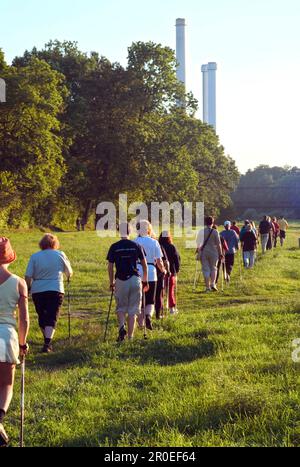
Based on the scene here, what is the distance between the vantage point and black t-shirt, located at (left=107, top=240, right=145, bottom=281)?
35.0ft

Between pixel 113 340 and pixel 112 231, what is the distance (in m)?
37.4

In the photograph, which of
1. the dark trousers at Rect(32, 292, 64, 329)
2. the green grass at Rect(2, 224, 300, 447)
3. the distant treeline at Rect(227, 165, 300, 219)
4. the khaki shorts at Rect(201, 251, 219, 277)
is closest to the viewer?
the green grass at Rect(2, 224, 300, 447)

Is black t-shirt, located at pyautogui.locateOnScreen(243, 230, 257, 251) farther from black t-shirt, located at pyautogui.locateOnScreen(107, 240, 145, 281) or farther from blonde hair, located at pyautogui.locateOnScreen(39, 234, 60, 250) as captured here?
blonde hair, located at pyautogui.locateOnScreen(39, 234, 60, 250)

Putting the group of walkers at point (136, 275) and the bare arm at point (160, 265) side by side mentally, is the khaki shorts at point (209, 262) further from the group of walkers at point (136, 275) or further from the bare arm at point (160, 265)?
the bare arm at point (160, 265)

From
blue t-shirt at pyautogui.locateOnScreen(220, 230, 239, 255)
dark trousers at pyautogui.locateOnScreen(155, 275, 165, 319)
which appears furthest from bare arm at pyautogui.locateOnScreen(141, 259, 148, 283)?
blue t-shirt at pyautogui.locateOnScreen(220, 230, 239, 255)

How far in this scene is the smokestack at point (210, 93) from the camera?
11369cm

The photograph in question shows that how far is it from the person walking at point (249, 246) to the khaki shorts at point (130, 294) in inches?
505

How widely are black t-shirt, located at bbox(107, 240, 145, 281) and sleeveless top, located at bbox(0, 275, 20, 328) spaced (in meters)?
4.34

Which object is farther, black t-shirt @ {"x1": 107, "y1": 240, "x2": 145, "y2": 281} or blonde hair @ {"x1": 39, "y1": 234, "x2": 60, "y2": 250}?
blonde hair @ {"x1": 39, "y1": 234, "x2": 60, "y2": 250}

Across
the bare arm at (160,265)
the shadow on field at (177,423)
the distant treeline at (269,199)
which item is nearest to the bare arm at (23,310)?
the shadow on field at (177,423)

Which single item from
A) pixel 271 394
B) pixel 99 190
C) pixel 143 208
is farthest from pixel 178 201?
pixel 271 394
